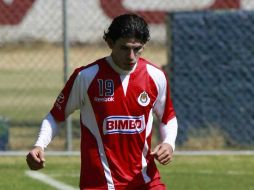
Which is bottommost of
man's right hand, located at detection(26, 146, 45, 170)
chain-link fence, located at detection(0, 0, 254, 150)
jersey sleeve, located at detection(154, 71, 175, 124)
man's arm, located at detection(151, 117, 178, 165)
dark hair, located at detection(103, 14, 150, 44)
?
chain-link fence, located at detection(0, 0, 254, 150)

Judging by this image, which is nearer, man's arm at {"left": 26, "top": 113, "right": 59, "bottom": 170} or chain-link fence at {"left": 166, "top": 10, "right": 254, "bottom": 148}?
man's arm at {"left": 26, "top": 113, "right": 59, "bottom": 170}

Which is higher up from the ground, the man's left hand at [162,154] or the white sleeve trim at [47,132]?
the white sleeve trim at [47,132]

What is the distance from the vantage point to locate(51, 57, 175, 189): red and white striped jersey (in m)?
6.66

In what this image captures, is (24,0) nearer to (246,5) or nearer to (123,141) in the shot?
(246,5)

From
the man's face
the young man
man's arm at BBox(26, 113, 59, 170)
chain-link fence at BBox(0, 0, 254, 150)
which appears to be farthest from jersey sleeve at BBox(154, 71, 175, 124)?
Result: chain-link fence at BBox(0, 0, 254, 150)

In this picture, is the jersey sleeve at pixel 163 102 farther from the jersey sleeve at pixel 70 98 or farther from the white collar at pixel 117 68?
the jersey sleeve at pixel 70 98

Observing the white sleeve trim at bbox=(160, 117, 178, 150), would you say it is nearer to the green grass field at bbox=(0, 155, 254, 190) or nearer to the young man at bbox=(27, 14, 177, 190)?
the young man at bbox=(27, 14, 177, 190)

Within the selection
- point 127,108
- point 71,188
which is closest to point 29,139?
point 71,188

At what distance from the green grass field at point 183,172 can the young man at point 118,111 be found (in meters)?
3.63

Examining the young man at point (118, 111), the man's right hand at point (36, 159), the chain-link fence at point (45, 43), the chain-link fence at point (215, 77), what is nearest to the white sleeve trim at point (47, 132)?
the young man at point (118, 111)

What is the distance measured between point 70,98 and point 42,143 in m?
0.38

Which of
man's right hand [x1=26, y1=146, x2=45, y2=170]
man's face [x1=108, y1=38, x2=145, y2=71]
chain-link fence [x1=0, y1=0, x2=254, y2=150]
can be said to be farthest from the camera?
chain-link fence [x1=0, y1=0, x2=254, y2=150]

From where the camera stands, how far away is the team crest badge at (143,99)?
22.1ft

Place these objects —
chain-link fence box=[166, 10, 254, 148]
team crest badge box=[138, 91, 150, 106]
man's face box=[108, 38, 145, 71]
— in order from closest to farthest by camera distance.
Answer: man's face box=[108, 38, 145, 71] → team crest badge box=[138, 91, 150, 106] → chain-link fence box=[166, 10, 254, 148]
